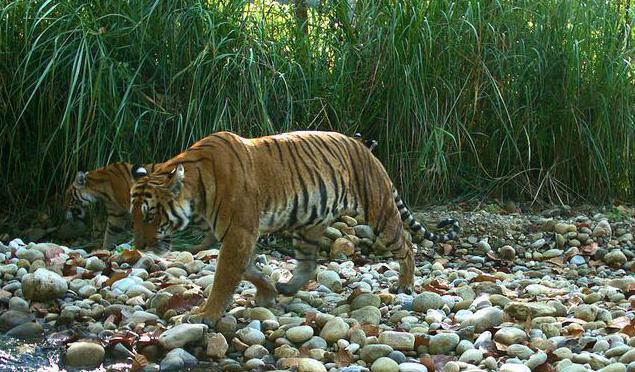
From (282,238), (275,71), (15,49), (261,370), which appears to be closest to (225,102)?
(275,71)

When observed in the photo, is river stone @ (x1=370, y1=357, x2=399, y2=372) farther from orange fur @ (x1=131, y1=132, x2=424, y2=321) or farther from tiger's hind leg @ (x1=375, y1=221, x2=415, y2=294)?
tiger's hind leg @ (x1=375, y1=221, x2=415, y2=294)

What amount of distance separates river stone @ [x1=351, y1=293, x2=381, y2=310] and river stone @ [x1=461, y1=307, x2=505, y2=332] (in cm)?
58

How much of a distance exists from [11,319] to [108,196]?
2413 millimetres

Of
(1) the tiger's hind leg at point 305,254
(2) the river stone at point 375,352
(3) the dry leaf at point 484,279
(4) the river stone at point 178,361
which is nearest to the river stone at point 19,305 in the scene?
(4) the river stone at point 178,361

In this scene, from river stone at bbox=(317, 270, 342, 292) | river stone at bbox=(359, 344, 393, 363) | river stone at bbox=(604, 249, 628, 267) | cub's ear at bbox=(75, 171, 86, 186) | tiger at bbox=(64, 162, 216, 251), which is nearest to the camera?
river stone at bbox=(359, 344, 393, 363)

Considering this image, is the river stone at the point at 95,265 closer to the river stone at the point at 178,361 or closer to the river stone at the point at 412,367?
the river stone at the point at 178,361

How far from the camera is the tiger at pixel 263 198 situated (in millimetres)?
4824

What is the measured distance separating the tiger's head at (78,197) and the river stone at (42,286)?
1.95 meters

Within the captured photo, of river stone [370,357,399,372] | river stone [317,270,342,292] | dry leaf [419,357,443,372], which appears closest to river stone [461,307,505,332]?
dry leaf [419,357,443,372]

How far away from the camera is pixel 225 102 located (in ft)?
24.5

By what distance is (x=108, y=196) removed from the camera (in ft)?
24.2

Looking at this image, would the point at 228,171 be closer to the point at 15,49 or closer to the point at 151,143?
the point at 151,143

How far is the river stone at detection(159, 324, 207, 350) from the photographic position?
4617 mm

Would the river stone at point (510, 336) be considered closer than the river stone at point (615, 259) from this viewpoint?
Yes
